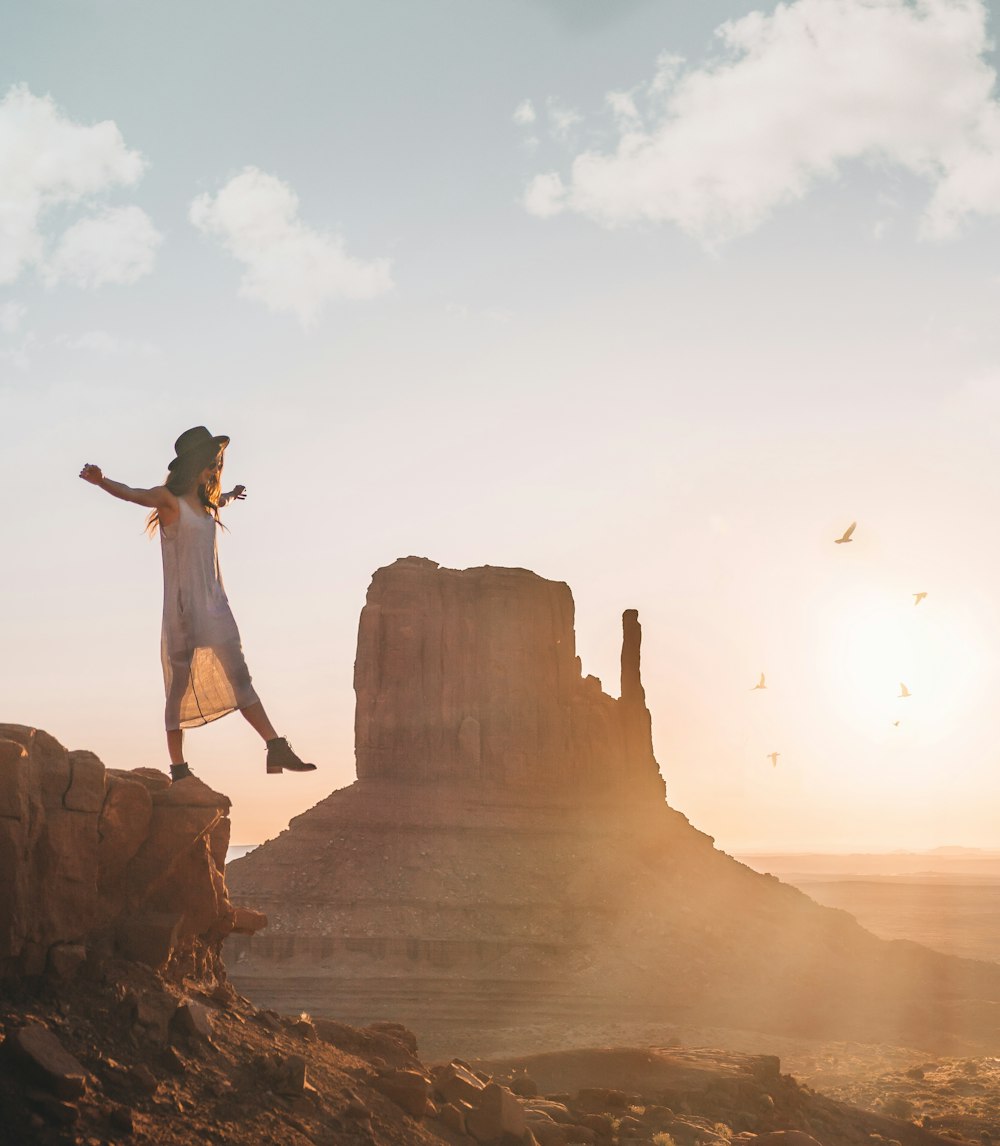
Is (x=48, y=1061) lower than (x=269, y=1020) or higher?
higher

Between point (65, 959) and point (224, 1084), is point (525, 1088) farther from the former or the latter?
point (65, 959)

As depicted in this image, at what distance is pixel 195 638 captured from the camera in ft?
38.8

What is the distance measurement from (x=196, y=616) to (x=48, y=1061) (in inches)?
162

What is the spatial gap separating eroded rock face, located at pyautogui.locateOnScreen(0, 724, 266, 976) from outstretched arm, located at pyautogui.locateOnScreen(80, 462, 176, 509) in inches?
97.3

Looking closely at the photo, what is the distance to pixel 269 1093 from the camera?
11.8 metres

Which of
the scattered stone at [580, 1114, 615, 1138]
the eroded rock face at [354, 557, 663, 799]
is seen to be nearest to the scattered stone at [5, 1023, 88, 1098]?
the scattered stone at [580, 1114, 615, 1138]

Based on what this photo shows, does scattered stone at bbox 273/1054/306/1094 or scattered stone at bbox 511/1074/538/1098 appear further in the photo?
scattered stone at bbox 511/1074/538/1098

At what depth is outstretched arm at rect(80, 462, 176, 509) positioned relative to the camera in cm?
1109

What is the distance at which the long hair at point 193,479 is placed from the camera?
1208cm

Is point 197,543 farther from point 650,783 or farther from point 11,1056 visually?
point 650,783

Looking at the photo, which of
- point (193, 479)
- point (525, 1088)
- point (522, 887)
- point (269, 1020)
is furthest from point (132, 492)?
point (522, 887)

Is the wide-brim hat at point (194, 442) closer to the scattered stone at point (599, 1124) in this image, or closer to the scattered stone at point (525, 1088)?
the scattered stone at point (599, 1124)

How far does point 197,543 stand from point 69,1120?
5.20 meters

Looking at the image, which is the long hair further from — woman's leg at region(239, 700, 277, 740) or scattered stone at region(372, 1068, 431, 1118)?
scattered stone at region(372, 1068, 431, 1118)
